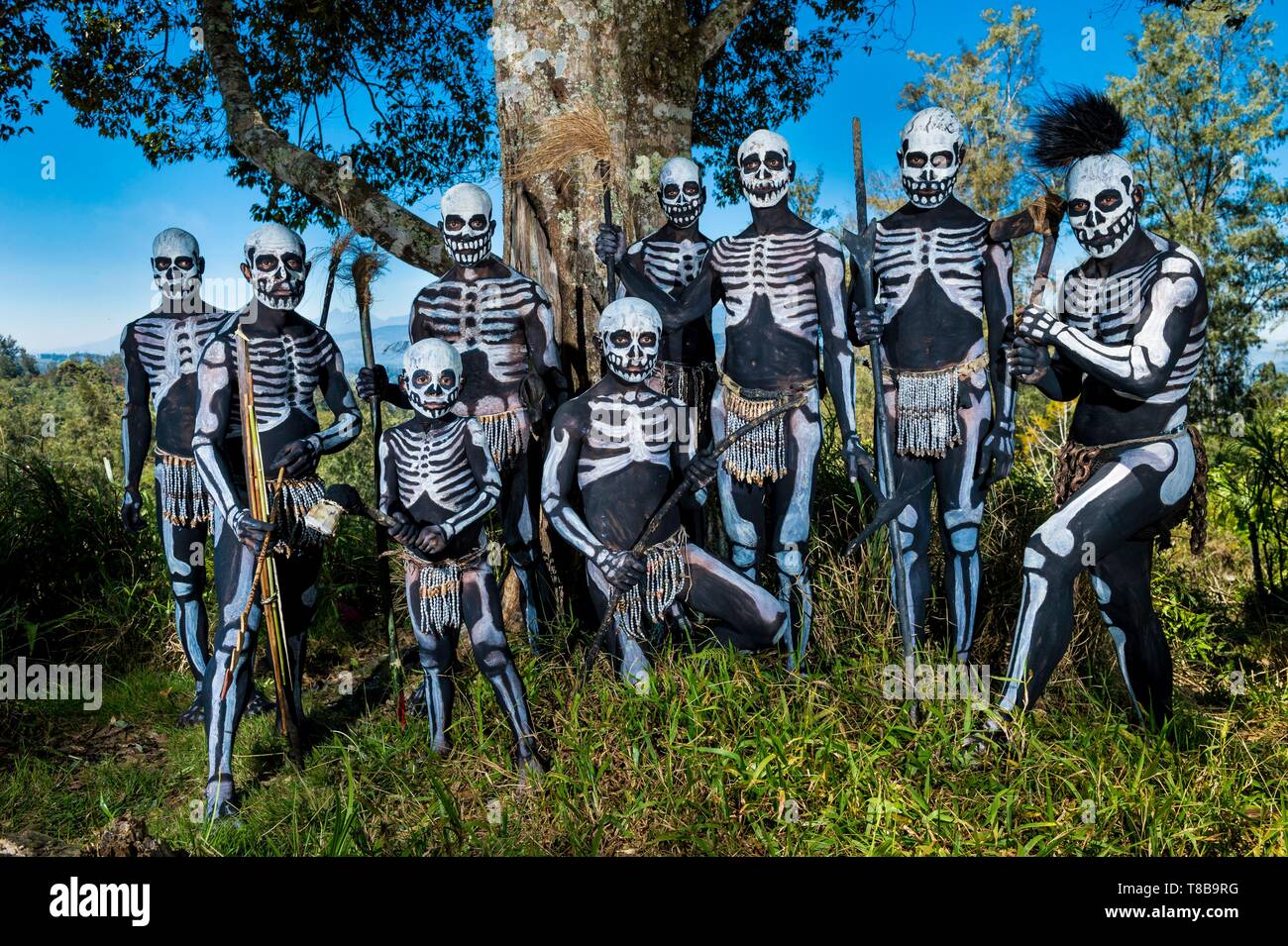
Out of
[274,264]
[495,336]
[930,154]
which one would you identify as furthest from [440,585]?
[930,154]

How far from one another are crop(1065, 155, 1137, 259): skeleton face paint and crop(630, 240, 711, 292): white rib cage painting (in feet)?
5.63

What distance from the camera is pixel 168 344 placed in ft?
17.4

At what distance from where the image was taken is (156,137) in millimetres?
9578

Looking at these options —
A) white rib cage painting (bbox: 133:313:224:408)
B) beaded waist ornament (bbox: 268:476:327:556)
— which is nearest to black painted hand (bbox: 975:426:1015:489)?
beaded waist ornament (bbox: 268:476:327:556)

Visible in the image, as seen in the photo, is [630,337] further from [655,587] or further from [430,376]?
[655,587]

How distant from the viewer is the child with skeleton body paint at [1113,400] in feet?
13.3

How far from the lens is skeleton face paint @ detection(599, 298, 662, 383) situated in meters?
4.21

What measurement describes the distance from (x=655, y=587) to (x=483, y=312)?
1.60 metres

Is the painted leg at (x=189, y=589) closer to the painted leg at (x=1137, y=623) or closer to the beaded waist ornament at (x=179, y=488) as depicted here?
the beaded waist ornament at (x=179, y=488)

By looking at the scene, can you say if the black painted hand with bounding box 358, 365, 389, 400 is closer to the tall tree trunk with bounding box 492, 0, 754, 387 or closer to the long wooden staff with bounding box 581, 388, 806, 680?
the tall tree trunk with bounding box 492, 0, 754, 387

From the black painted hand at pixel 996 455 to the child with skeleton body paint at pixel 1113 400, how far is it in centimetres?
38

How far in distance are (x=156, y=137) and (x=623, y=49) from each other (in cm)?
544

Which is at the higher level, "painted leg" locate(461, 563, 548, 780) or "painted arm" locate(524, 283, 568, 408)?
"painted arm" locate(524, 283, 568, 408)

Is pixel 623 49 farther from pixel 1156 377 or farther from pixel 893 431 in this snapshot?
pixel 1156 377
